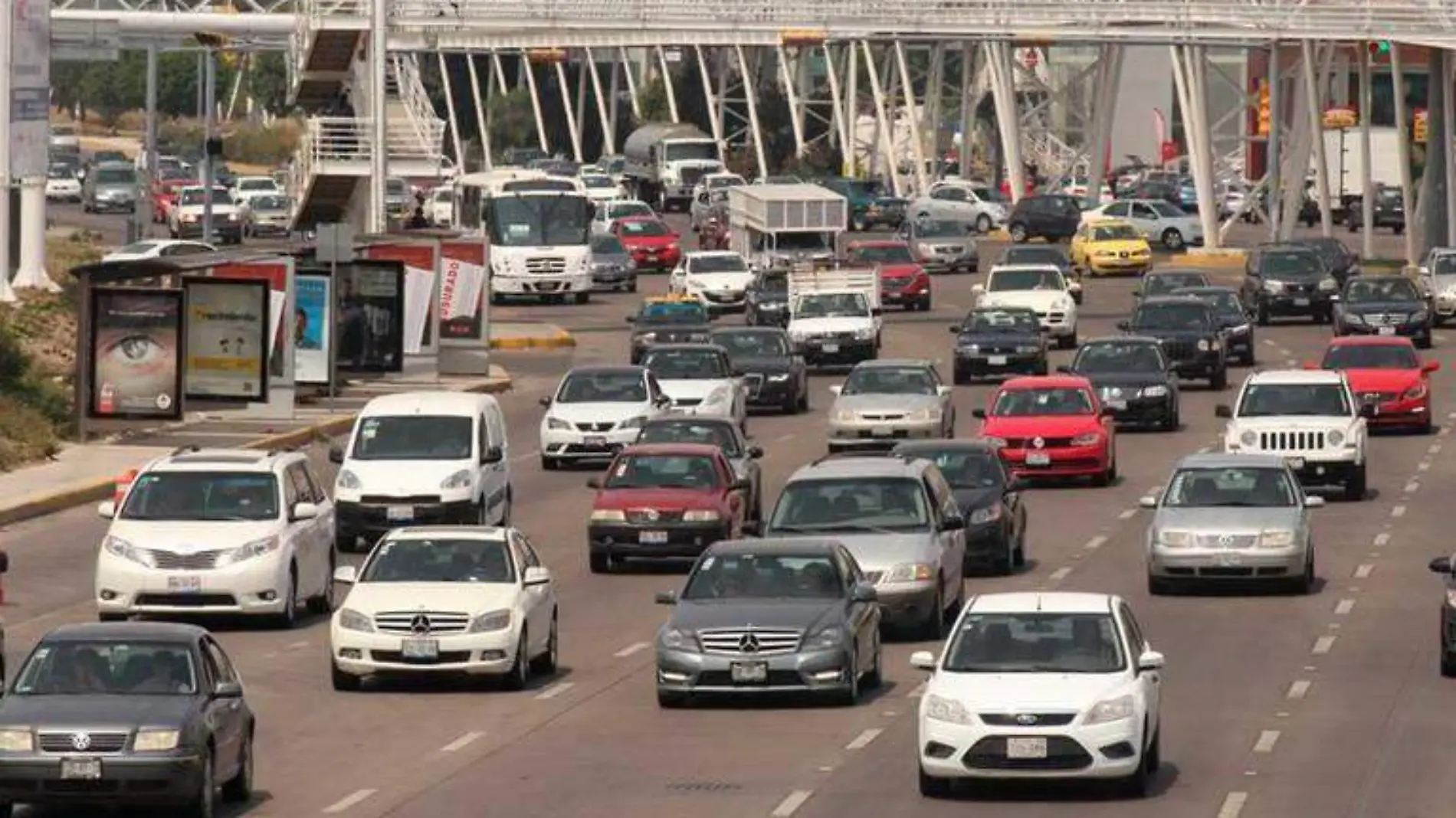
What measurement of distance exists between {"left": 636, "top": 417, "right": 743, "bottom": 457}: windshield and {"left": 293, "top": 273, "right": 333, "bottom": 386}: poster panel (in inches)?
537

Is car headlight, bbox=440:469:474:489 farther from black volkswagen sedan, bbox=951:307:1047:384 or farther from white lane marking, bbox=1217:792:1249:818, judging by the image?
black volkswagen sedan, bbox=951:307:1047:384

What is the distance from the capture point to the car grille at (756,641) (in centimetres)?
2791

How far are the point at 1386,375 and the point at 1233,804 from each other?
3108 centimetres

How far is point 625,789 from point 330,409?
1337 inches

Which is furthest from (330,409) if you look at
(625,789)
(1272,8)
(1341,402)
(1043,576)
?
(1272,8)

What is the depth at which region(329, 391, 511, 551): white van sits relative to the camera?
3947cm

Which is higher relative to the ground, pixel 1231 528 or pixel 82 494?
pixel 82 494

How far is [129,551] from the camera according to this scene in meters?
33.0

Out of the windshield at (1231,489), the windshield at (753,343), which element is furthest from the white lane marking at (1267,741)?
the windshield at (753,343)

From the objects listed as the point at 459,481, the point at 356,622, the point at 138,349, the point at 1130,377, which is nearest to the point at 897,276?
the point at 1130,377

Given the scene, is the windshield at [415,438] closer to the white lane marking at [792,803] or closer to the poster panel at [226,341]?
the poster panel at [226,341]

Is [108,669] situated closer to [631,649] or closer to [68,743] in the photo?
[68,743]

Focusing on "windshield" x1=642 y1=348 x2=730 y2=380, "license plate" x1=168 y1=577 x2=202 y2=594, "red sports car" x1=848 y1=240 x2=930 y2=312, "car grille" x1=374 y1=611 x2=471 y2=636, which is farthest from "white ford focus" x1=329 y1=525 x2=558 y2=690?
"red sports car" x1=848 y1=240 x2=930 y2=312

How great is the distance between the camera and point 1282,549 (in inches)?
1404
